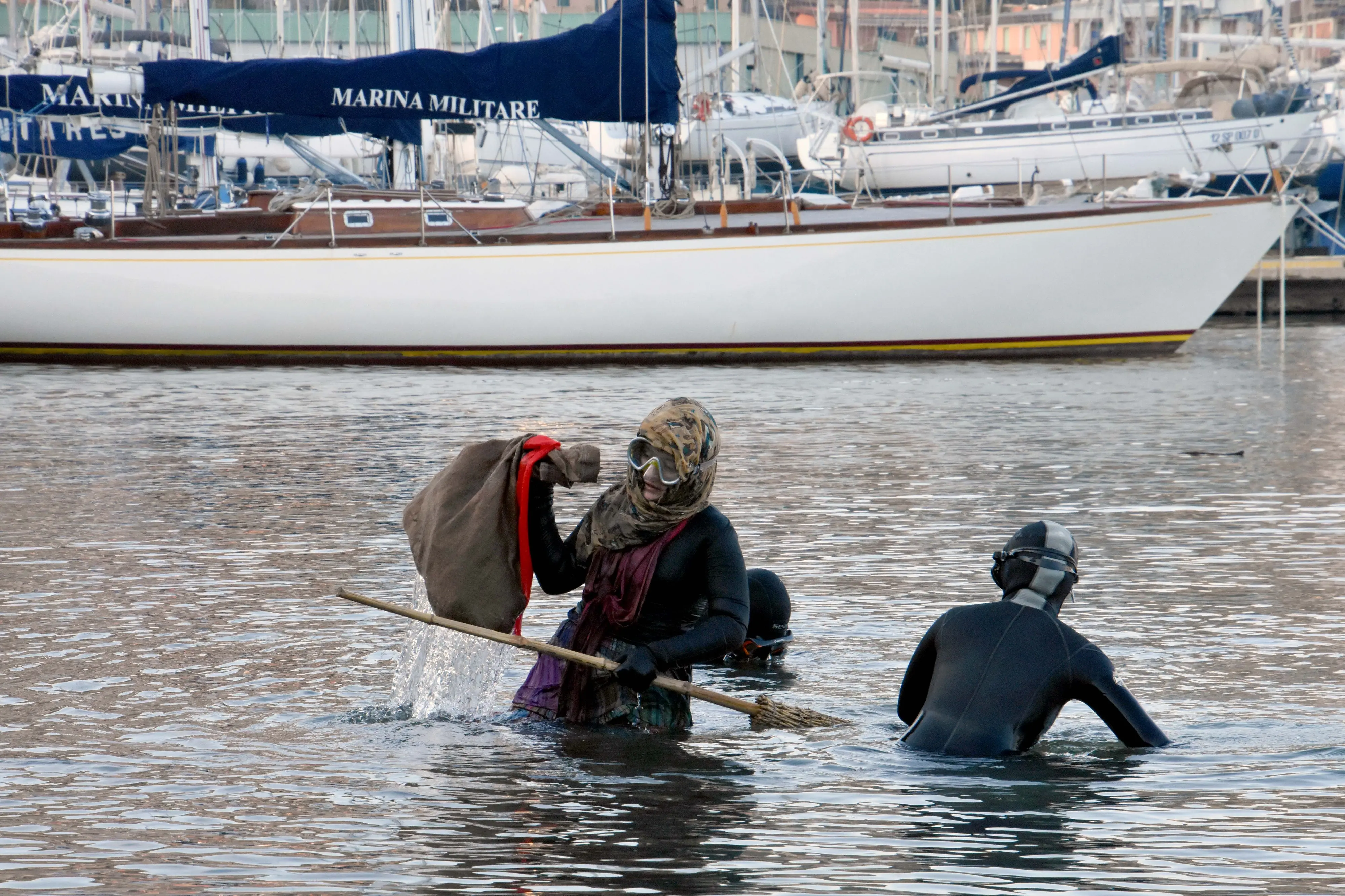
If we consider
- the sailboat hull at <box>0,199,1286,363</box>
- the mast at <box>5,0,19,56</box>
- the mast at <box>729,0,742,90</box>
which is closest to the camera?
the sailboat hull at <box>0,199,1286,363</box>

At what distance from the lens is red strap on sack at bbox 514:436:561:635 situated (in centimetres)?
581

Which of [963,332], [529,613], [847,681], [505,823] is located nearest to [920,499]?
[529,613]

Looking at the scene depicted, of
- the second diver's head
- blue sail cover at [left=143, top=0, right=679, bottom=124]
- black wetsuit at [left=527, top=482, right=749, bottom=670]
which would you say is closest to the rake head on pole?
black wetsuit at [left=527, top=482, right=749, bottom=670]

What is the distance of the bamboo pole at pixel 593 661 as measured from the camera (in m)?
5.80

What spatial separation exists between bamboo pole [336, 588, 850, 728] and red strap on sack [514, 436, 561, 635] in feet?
0.59

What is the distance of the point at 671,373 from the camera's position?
23.1 m

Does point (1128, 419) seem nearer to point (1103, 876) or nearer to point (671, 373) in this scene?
point (671, 373)

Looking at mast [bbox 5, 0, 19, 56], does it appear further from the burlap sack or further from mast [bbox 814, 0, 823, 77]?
the burlap sack

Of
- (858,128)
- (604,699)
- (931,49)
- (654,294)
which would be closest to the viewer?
(604,699)

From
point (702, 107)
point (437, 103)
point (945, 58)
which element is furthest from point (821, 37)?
point (437, 103)

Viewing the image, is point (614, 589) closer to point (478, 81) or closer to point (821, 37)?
point (478, 81)

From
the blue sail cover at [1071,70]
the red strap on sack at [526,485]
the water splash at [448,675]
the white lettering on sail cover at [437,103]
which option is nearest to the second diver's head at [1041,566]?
the red strap on sack at [526,485]

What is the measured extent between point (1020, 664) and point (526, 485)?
166 centimetres

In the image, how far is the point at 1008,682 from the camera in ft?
18.4
